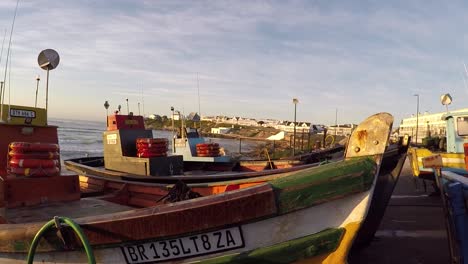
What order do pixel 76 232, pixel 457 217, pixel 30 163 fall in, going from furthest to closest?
pixel 30 163, pixel 457 217, pixel 76 232

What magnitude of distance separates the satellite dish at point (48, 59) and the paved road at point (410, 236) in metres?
5.98

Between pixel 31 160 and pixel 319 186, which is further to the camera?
pixel 31 160

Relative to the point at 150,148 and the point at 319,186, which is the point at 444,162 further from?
the point at 319,186

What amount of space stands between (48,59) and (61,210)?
2.74 meters

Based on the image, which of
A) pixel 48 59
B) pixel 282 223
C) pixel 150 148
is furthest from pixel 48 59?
pixel 282 223

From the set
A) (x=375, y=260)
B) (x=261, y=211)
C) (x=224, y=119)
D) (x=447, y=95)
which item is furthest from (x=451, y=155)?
(x=224, y=119)

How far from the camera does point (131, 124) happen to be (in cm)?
1109

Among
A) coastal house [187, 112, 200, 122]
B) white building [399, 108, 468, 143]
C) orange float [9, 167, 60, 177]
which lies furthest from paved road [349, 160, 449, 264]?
white building [399, 108, 468, 143]

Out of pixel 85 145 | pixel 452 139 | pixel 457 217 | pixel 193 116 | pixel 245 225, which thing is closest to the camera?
pixel 245 225

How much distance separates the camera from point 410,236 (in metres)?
7.91

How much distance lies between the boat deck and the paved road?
3905 millimetres

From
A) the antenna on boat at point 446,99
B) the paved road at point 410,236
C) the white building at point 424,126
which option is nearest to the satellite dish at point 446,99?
the antenna on boat at point 446,99

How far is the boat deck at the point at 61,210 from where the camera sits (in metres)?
5.29

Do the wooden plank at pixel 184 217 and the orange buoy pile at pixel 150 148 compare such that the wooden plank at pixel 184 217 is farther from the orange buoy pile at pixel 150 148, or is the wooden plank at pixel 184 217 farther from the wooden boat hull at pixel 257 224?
the orange buoy pile at pixel 150 148
